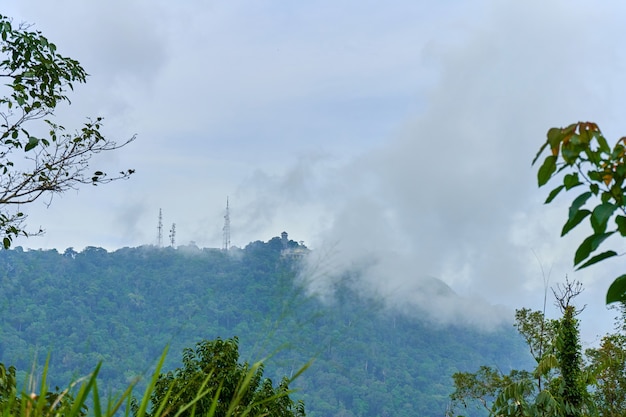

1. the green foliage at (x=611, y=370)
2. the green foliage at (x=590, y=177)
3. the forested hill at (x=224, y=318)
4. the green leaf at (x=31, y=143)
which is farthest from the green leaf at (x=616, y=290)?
the forested hill at (x=224, y=318)

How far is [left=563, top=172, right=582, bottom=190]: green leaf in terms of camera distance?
4.01 feet

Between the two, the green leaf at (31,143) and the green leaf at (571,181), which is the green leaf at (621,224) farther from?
the green leaf at (31,143)

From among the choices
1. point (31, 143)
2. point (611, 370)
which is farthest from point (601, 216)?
point (611, 370)

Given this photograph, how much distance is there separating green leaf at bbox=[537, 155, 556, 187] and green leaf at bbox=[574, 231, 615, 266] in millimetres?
128

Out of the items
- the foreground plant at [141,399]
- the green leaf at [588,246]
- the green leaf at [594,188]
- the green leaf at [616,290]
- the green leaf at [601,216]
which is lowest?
the foreground plant at [141,399]

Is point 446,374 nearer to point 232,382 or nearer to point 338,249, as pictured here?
point 232,382

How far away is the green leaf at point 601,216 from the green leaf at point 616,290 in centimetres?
11

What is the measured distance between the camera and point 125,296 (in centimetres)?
7706

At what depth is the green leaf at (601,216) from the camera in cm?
114

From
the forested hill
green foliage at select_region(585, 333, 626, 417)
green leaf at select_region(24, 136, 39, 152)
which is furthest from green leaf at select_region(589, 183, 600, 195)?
the forested hill

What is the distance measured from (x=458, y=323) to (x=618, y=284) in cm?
11189

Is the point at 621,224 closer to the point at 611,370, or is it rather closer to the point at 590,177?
the point at 590,177

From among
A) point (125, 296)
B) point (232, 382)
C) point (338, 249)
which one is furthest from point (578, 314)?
point (125, 296)

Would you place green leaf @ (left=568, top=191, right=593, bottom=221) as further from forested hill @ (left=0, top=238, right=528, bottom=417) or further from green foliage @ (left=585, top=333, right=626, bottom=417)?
forested hill @ (left=0, top=238, right=528, bottom=417)
